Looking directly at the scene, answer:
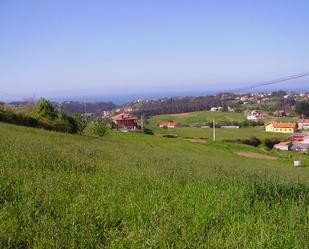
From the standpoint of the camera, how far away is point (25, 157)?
860 centimetres

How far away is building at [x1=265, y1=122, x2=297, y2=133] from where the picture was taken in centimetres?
10827

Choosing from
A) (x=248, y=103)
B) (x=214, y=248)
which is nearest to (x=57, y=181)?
(x=214, y=248)

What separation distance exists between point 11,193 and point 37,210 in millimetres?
885

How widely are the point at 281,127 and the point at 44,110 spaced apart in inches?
3096

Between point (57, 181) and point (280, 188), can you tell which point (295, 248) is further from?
point (57, 181)

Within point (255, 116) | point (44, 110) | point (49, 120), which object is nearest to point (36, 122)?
point (49, 120)

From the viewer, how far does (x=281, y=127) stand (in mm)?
111812

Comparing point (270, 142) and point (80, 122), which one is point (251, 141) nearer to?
point (270, 142)

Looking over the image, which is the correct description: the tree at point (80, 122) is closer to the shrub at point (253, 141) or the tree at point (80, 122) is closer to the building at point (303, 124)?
the shrub at point (253, 141)

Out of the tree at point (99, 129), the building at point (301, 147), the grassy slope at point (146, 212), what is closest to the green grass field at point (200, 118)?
the building at point (301, 147)

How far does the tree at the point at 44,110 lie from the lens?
163 feet

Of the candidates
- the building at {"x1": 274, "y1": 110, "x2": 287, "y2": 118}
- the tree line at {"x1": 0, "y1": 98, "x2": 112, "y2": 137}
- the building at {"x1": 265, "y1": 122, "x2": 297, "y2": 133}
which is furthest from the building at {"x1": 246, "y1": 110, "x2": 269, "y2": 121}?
the tree line at {"x1": 0, "y1": 98, "x2": 112, "y2": 137}

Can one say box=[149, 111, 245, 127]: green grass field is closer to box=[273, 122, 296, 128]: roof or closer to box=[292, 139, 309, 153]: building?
box=[273, 122, 296, 128]: roof

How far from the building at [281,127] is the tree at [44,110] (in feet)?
230
